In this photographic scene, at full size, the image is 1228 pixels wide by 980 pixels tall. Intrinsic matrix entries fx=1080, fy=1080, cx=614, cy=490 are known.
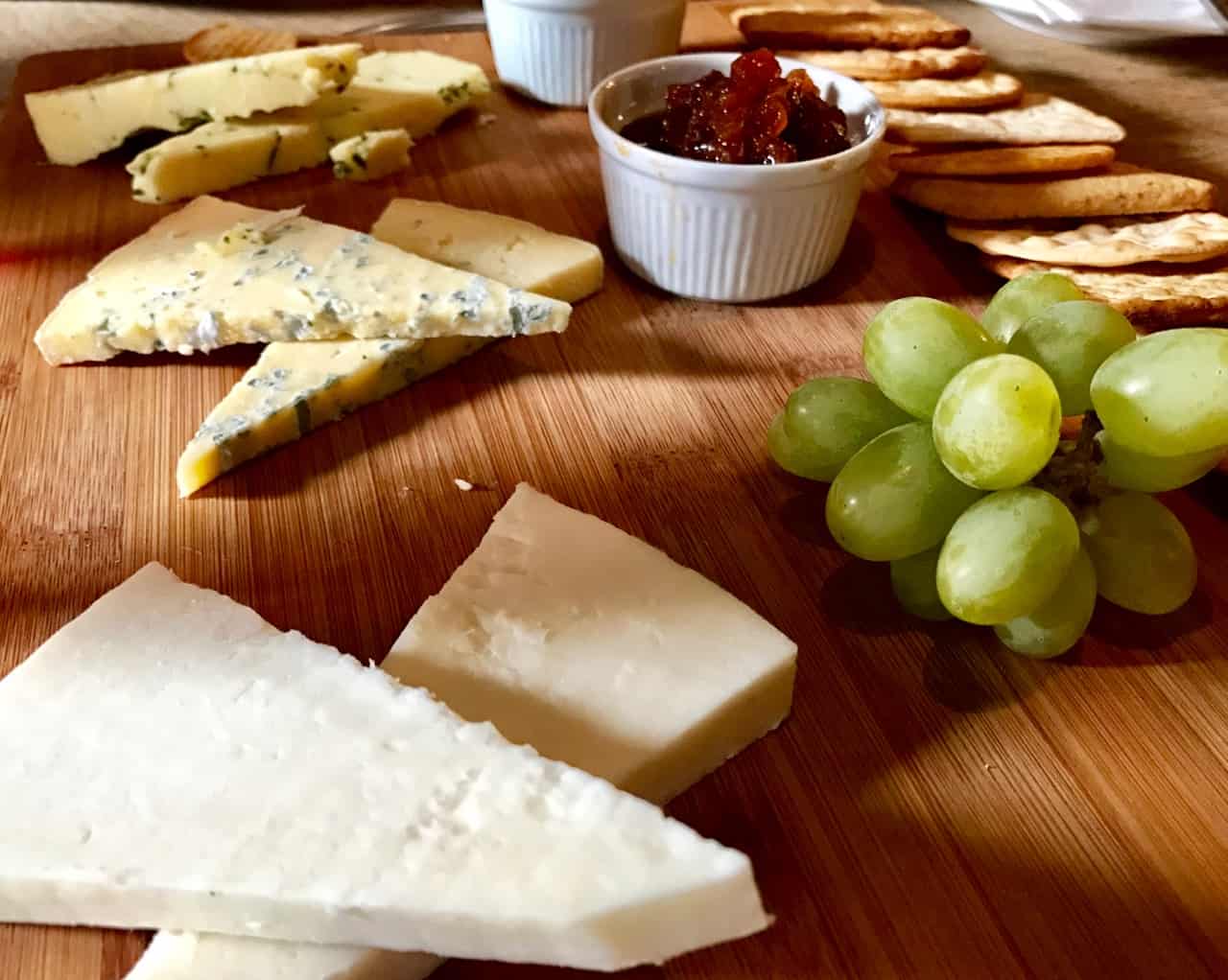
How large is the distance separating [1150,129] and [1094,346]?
129cm

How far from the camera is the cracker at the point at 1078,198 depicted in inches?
57.7

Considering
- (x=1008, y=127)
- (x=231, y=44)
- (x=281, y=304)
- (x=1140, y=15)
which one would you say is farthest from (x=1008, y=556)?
(x=1140, y=15)

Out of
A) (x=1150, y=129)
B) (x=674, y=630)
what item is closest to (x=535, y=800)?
(x=674, y=630)

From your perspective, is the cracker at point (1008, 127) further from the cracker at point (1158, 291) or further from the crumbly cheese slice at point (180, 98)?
the crumbly cheese slice at point (180, 98)

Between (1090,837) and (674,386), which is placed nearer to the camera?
(1090,837)

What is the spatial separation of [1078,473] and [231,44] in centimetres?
171

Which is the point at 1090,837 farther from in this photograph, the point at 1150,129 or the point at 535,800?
the point at 1150,129

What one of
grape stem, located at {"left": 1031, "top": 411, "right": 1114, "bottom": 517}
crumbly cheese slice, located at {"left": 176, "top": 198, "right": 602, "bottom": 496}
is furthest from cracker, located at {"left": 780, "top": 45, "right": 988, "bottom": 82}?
grape stem, located at {"left": 1031, "top": 411, "right": 1114, "bottom": 517}

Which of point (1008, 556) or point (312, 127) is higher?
point (1008, 556)

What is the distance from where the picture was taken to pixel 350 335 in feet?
4.34

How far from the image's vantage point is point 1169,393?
2.84 feet

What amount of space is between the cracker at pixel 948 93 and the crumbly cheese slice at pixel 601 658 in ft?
3.55

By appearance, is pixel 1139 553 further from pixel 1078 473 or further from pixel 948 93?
pixel 948 93

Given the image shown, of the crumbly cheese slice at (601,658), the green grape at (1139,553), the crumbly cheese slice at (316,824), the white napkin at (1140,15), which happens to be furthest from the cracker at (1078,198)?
the crumbly cheese slice at (316,824)
